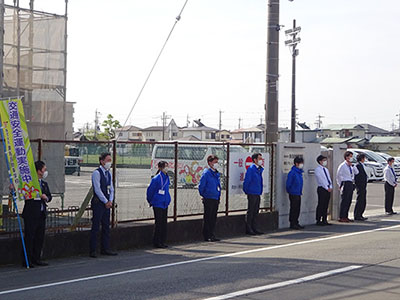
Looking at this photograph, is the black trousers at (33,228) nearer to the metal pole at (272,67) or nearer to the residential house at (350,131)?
the metal pole at (272,67)

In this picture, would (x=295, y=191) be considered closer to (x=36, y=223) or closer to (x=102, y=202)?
(x=102, y=202)

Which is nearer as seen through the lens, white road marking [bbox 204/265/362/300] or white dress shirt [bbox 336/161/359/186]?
white road marking [bbox 204/265/362/300]

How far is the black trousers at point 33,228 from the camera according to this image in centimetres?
1066

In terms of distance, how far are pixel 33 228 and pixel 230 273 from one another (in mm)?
3428

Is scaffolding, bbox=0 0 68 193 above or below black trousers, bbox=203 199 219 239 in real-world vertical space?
above

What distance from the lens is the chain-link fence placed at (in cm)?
1248

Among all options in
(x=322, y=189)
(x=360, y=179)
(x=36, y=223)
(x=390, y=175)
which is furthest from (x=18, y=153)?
(x=390, y=175)

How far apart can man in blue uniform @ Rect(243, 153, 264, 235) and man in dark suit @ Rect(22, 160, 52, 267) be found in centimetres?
550

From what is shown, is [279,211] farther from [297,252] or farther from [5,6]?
[5,6]

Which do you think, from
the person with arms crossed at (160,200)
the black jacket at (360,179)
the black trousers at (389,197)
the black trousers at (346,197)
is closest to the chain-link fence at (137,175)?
the person with arms crossed at (160,200)

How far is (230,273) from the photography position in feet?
32.1

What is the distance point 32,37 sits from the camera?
16156 millimetres

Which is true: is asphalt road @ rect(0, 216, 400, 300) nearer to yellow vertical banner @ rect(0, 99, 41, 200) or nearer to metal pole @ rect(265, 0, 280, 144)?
yellow vertical banner @ rect(0, 99, 41, 200)

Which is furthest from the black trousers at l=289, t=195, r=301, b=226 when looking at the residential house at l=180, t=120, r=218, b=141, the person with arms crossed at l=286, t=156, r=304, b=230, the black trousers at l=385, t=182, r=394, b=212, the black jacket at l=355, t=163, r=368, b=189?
the residential house at l=180, t=120, r=218, b=141
